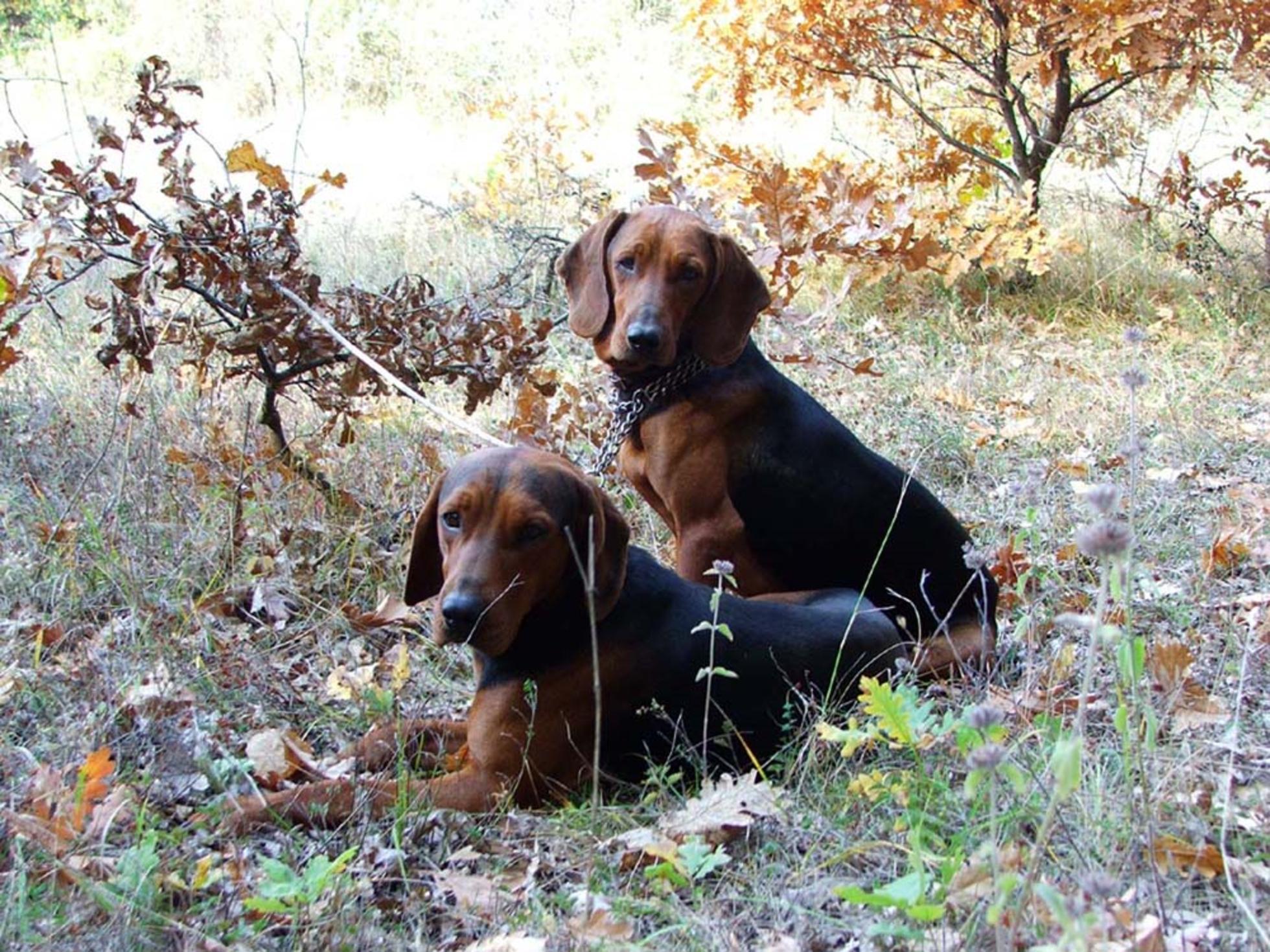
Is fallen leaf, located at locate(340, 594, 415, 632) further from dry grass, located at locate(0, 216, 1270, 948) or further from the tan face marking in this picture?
the tan face marking

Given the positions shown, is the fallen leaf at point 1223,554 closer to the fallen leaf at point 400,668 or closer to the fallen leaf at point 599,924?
the fallen leaf at point 400,668

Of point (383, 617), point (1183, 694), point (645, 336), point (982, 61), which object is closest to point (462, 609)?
point (383, 617)

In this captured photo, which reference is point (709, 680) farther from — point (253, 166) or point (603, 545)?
point (253, 166)

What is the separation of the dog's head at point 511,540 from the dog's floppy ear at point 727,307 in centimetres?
129

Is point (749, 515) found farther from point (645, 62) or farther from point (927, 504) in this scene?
point (645, 62)

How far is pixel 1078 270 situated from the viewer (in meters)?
9.32

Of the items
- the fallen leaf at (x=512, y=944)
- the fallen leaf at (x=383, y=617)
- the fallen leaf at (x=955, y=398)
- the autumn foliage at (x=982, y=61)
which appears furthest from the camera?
the autumn foliage at (x=982, y=61)

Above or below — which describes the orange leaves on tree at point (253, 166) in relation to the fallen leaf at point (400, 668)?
above

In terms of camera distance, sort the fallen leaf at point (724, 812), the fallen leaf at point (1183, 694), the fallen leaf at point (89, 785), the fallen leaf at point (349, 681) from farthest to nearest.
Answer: the fallen leaf at point (349, 681) → the fallen leaf at point (1183, 694) → the fallen leaf at point (724, 812) → the fallen leaf at point (89, 785)

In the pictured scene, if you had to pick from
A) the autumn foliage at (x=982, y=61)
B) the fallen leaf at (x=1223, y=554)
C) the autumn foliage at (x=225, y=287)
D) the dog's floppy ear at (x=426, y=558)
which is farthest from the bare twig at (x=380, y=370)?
the autumn foliage at (x=982, y=61)

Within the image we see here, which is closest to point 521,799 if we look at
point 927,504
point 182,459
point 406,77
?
point 927,504

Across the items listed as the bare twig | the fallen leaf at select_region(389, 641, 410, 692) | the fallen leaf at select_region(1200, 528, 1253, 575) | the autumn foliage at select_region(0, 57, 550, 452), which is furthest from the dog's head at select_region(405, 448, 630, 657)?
the fallen leaf at select_region(1200, 528, 1253, 575)

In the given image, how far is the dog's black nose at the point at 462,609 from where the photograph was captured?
10.1 feet

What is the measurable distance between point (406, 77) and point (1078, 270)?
37.0 ft
